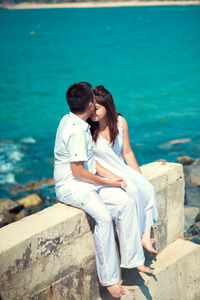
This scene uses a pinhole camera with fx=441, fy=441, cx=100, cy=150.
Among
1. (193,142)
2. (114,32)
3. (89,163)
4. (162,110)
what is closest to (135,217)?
(89,163)

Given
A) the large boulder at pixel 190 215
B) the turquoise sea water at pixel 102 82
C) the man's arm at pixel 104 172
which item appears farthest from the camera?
the turquoise sea water at pixel 102 82

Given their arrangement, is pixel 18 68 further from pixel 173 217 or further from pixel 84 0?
pixel 84 0

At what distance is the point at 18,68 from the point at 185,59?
14.2 m

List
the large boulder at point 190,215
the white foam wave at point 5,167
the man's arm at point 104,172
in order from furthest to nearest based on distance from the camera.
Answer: the white foam wave at point 5,167 < the large boulder at point 190,215 < the man's arm at point 104,172

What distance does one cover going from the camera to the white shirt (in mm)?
3693

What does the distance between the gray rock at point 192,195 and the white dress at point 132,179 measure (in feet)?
14.8

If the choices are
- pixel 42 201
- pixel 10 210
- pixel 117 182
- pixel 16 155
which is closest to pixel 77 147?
pixel 117 182

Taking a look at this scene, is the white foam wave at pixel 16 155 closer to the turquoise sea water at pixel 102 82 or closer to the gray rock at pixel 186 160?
the turquoise sea water at pixel 102 82

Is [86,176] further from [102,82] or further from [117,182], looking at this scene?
[102,82]

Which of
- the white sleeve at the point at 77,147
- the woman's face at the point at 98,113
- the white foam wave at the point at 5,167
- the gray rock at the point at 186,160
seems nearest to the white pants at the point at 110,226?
the white sleeve at the point at 77,147

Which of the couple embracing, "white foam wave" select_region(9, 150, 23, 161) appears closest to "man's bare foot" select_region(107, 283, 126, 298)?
the couple embracing

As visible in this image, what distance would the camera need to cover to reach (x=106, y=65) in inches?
1439

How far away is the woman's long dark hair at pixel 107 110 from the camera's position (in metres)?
4.16

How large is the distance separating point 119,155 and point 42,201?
5.86 meters
